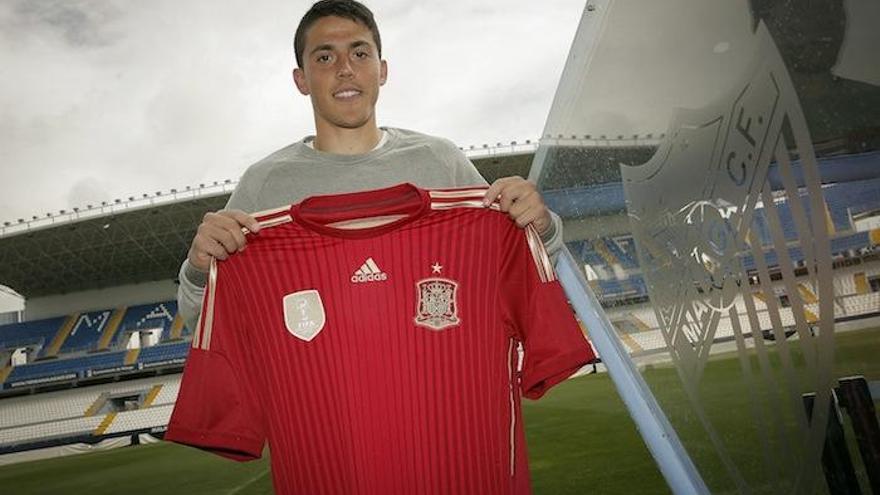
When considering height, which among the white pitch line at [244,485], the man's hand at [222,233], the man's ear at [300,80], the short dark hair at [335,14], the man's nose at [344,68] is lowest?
the white pitch line at [244,485]

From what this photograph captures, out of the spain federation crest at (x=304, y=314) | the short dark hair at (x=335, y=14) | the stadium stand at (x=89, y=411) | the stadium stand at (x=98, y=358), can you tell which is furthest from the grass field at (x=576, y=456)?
the stadium stand at (x=89, y=411)

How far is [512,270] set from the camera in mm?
1696

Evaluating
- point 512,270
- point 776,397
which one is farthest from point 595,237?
point 776,397

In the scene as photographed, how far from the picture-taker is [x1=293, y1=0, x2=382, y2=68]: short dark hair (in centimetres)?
179

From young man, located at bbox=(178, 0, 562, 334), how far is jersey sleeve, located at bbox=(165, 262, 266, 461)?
0.13 metres

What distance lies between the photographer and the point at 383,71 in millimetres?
1932

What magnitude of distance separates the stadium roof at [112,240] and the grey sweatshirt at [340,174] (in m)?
18.9

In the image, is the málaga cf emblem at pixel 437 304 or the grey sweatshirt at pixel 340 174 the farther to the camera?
the grey sweatshirt at pixel 340 174

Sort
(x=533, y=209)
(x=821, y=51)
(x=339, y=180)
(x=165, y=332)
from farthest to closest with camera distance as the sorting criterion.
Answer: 1. (x=165, y=332)
2. (x=339, y=180)
3. (x=533, y=209)
4. (x=821, y=51)

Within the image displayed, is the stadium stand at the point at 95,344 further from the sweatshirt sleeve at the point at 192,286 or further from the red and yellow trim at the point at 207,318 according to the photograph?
the red and yellow trim at the point at 207,318

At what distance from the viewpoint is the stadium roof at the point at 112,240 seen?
20484 millimetres

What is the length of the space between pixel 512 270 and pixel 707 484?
85 cm

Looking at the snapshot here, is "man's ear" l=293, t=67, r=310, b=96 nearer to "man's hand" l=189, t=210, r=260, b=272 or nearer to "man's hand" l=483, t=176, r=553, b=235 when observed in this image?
"man's hand" l=189, t=210, r=260, b=272

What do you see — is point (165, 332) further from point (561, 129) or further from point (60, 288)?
point (561, 129)
